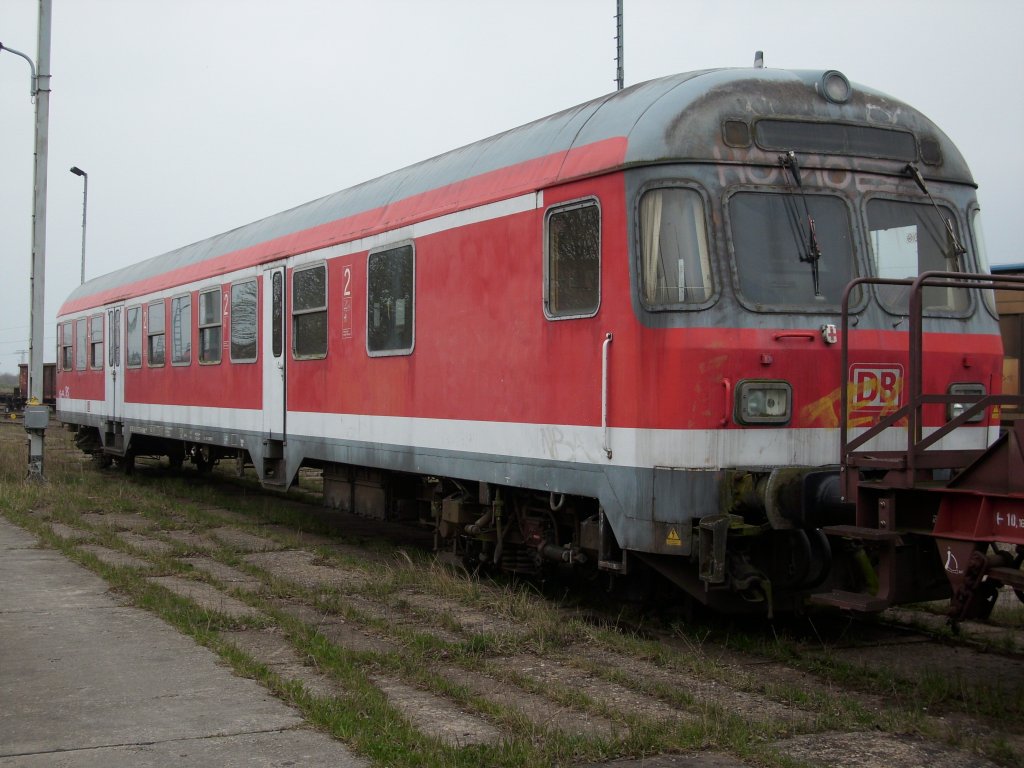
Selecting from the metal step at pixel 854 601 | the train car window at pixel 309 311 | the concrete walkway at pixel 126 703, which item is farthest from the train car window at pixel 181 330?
the metal step at pixel 854 601

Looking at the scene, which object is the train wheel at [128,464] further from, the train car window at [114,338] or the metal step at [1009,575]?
the metal step at [1009,575]

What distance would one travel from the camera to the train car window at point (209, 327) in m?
14.1

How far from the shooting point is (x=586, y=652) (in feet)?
22.5

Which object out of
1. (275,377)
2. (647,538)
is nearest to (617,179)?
(647,538)

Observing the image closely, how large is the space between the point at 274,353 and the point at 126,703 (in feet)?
22.9

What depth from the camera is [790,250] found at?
7.04 m

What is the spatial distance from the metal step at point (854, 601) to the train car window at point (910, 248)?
6.93 feet

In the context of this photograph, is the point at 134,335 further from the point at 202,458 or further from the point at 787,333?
the point at 787,333

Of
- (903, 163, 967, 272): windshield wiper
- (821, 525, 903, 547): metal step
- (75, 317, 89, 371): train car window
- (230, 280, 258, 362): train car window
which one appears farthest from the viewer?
(75, 317, 89, 371): train car window

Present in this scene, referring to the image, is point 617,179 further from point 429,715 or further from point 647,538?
point 429,715

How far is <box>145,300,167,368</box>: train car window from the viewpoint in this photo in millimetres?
16344

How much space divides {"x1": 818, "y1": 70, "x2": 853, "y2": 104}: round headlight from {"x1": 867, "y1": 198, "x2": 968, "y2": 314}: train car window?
2.29 ft

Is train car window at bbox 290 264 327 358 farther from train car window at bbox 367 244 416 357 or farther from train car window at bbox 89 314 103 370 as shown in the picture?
train car window at bbox 89 314 103 370

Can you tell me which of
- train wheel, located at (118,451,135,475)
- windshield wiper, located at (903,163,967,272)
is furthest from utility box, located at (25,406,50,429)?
windshield wiper, located at (903,163,967,272)
